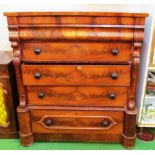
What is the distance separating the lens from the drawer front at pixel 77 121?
161cm

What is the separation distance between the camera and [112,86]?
153 cm

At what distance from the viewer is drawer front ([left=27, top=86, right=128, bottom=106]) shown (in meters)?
1.55

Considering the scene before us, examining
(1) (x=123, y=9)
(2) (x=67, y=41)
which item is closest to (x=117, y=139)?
(2) (x=67, y=41)

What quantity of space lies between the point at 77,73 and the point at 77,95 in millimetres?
180

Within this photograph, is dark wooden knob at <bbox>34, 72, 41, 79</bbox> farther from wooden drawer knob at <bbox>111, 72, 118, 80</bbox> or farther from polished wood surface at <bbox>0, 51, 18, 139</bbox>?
wooden drawer knob at <bbox>111, 72, 118, 80</bbox>

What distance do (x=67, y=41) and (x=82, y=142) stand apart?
875 mm

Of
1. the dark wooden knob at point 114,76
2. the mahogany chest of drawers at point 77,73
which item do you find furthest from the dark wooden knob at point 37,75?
the dark wooden knob at point 114,76

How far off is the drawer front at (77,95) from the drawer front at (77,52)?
0.73 ft

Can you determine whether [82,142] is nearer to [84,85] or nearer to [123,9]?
[84,85]

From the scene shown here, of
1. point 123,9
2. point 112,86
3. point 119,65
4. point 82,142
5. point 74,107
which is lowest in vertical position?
point 82,142

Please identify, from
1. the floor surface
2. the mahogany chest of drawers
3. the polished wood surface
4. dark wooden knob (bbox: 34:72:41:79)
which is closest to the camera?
the mahogany chest of drawers

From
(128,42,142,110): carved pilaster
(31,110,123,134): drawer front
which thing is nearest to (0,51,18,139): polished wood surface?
(31,110,123,134): drawer front

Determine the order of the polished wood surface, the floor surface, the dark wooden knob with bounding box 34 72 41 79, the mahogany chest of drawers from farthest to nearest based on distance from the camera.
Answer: the floor surface < the polished wood surface < the dark wooden knob with bounding box 34 72 41 79 < the mahogany chest of drawers

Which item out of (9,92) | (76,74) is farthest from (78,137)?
(9,92)
